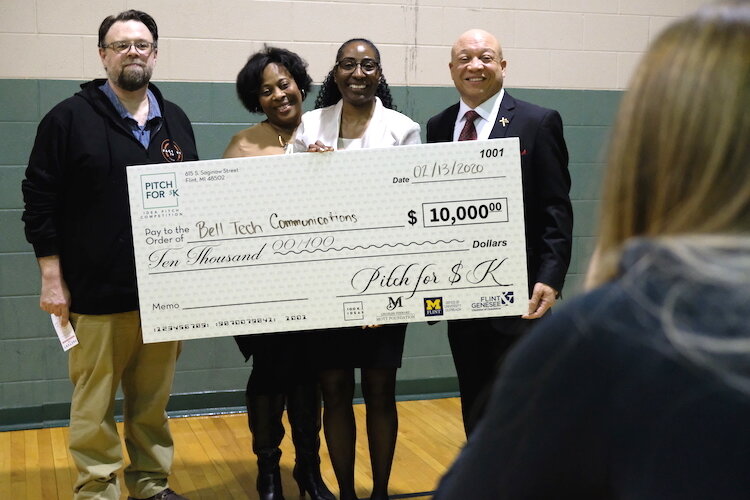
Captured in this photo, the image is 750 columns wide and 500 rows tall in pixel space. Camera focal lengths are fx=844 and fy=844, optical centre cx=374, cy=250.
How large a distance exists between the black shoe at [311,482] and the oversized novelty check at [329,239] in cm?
71

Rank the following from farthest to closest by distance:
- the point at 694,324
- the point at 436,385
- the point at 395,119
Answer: the point at 436,385 < the point at 395,119 < the point at 694,324

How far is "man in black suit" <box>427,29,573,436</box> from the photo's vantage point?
2881 millimetres

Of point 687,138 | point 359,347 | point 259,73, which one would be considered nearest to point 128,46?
point 259,73

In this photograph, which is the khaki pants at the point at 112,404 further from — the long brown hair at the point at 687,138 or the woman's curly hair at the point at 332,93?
the long brown hair at the point at 687,138

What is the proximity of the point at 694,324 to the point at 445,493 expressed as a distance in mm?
265

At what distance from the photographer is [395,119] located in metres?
3.02

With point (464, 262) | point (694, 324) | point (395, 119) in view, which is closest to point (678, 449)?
point (694, 324)

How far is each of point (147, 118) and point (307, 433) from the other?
1322 millimetres

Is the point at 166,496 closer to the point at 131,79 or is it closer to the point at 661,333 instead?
the point at 131,79

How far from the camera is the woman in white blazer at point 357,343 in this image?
9.66 feet

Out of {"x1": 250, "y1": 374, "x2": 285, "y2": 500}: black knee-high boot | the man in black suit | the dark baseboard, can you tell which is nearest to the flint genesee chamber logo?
{"x1": 250, "y1": 374, "x2": 285, "y2": 500}: black knee-high boot

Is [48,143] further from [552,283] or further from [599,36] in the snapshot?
[599,36]

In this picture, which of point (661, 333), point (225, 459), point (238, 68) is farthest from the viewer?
point (238, 68)

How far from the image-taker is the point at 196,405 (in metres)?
4.42
